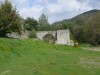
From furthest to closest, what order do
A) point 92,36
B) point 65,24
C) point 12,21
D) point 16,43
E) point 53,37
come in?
point 65,24 → point 92,36 → point 53,37 → point 12,21 → point 16,43

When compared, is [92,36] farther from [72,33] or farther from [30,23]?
[30,23]

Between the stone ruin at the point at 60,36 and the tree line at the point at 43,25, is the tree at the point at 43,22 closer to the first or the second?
the tree line at the point at 43,25

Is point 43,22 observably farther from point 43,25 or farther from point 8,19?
point 8,19

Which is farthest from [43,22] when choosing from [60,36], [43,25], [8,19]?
[8,19]

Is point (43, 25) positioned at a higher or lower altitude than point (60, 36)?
higher

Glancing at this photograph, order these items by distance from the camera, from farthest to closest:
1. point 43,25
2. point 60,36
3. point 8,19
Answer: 1. point 43,25
2. point 60,36
3. point 8,19

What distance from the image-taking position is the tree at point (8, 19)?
3538 cm

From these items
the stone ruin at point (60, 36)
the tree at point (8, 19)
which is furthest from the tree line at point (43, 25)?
the stone ruin at point (60, 36)

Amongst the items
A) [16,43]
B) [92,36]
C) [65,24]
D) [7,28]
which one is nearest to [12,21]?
[7,28]

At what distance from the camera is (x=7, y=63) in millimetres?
15445

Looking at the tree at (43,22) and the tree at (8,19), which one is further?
the tree at (43,22)

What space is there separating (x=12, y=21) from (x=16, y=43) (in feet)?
31.6

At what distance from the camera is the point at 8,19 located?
3566 centimetres

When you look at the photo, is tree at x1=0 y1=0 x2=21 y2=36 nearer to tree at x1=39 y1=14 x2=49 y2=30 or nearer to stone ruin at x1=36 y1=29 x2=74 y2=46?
stone ruin at x1=36 y1=29 x2=74 y2=46
